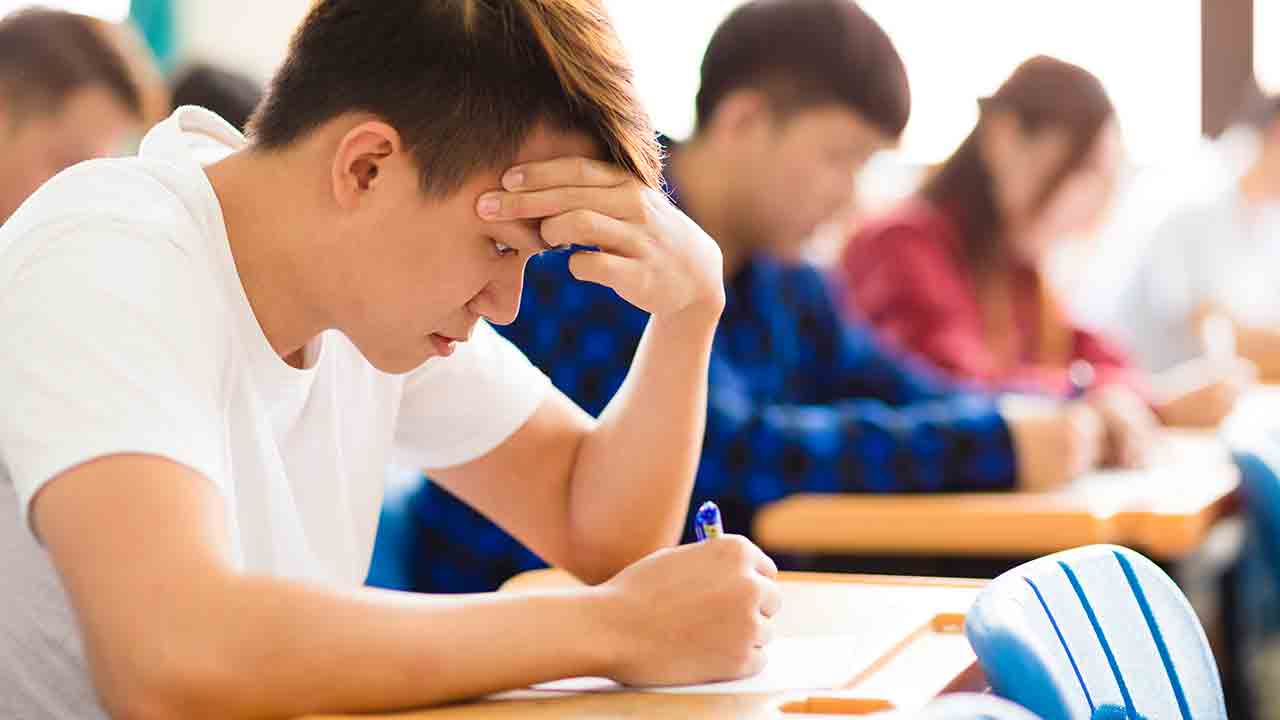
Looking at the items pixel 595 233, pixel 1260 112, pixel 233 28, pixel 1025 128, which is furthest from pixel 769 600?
pixel 1260 112

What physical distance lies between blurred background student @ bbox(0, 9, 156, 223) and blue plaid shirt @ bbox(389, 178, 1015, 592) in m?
0.87

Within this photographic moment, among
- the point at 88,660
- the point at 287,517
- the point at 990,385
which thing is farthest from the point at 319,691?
the point at 990,385

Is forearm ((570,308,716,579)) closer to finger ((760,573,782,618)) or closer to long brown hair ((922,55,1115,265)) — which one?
finger ((760,573,782,618))

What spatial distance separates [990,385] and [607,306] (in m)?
1.12

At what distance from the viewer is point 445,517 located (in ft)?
6.50

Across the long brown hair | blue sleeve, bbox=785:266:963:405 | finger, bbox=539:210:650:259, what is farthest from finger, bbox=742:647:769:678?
the long brown hair

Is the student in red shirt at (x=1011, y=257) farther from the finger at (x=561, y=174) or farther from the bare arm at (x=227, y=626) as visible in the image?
the bare arm at (x=227, y=626)

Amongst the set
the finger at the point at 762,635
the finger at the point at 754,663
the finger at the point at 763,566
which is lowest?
the finger at the point at 754,663

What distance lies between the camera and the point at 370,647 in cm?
101

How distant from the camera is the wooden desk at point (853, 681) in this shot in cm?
104

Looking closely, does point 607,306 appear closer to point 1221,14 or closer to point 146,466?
point 146,466

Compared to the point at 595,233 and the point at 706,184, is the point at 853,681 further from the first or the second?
the point at 706,184

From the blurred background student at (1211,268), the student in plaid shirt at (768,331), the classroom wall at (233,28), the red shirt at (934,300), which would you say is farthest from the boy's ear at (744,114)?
the blurred background student at (1211,268)

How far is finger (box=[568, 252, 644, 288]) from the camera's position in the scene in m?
1.31
